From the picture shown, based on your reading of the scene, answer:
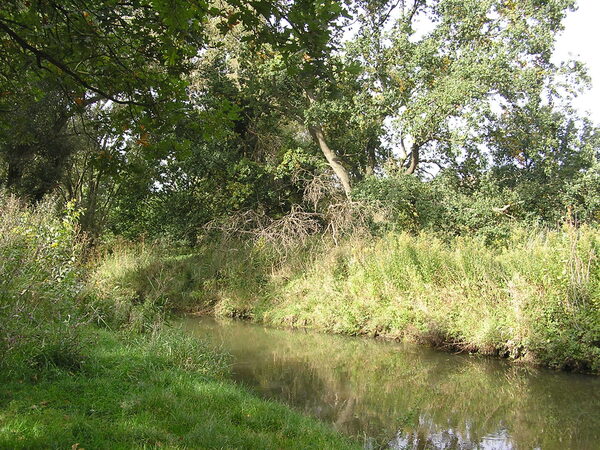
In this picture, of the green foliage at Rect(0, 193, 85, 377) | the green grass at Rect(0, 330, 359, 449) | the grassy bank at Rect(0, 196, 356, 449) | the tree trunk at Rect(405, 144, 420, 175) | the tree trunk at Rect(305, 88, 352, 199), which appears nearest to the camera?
the green grass at Rect(0, 330, 359, 449)

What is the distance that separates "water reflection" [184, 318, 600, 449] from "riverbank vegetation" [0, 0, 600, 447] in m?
0.86

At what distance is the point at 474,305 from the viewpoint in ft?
35.0

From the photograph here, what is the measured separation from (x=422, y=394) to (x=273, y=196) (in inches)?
493

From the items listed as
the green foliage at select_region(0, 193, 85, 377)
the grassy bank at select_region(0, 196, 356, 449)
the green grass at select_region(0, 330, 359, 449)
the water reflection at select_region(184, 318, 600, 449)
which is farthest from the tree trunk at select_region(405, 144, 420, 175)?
the green foliage at select_region(0, 193, 85, 377)

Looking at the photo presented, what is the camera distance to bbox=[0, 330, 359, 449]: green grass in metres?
4.10

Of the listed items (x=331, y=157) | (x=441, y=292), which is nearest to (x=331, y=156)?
(x=331, y=157)

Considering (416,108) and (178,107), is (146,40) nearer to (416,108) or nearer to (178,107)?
(178,107)

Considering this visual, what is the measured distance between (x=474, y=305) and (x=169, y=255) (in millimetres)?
11289

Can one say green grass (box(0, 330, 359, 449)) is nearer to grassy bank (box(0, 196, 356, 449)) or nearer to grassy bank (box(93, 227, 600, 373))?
grassy bank (box(0, 196, 356, 449))

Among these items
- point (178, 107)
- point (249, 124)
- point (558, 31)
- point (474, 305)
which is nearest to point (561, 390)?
point (474, 305)

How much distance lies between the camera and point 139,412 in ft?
15.8

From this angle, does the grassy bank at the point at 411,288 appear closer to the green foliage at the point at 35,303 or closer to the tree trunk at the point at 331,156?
the green foliage at the point at 35,303

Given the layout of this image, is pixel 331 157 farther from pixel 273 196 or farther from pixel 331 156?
pixel 273 196

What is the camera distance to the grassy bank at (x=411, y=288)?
9438mm
